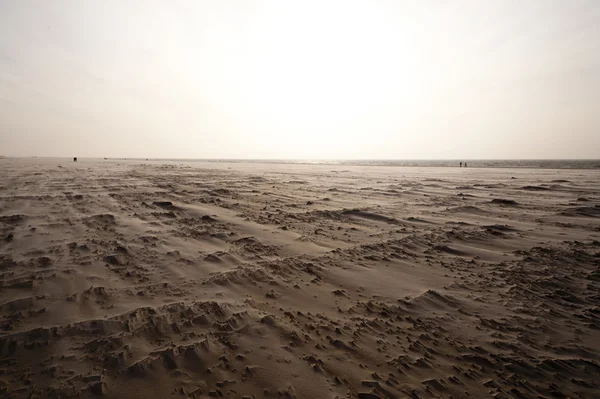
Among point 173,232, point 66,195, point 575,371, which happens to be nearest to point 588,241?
point 575,371

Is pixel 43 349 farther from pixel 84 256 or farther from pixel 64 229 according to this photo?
pixel 64 229

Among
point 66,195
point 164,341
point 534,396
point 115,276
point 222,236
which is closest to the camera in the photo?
point 534,396

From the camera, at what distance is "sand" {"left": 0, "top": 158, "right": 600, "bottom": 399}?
252 centimetres

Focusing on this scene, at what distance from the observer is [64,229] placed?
20.9ft

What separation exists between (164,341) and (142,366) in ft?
1.19

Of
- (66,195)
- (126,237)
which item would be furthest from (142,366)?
(66,195)

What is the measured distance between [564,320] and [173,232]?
7.41 m

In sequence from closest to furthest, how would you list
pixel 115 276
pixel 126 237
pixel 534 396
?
pixel 534 396
pixel 115 276
pixel 126 237

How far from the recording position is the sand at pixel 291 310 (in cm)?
252

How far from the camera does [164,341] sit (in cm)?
291

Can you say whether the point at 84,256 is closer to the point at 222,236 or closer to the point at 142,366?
the point at 222,236

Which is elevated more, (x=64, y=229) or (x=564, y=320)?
(x=64, y=229)

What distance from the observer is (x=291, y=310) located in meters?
3.66

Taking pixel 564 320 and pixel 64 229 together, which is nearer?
pixel 564 320
